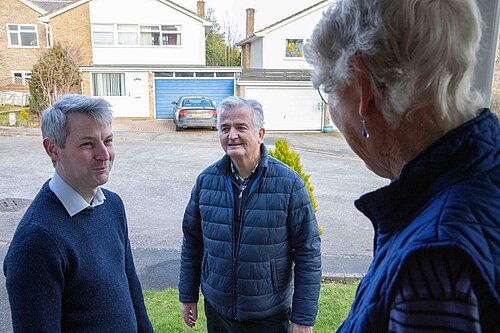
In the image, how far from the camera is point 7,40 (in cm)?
2664

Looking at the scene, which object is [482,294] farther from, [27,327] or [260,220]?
[260,220]

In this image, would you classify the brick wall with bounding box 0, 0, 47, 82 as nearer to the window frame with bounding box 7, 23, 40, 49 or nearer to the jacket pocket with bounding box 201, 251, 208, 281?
the window frame with bounding box 7, 23, 40, 49

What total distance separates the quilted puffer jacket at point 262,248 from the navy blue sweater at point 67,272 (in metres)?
0.53

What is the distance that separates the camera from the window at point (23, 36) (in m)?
26.6

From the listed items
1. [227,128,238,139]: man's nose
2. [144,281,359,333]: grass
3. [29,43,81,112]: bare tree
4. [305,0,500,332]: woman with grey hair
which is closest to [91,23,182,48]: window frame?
[29,43,81,112]: bare tree

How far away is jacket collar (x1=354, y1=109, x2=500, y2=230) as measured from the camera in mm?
819

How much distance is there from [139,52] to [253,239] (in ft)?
69.8

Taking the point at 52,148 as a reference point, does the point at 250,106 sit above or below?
above

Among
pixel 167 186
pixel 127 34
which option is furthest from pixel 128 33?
pixel 167 186

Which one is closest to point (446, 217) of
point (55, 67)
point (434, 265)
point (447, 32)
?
point (434, 265)

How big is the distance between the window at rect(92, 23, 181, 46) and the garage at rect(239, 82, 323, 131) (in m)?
6.42

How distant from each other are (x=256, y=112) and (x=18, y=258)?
1478mm

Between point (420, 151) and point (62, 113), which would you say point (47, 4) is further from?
point (420, 151)

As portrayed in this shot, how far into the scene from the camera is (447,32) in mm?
855
